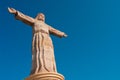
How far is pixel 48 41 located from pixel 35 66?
1.82 metres

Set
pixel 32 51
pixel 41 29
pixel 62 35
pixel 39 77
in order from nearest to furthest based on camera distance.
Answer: pixel 39 77, pixel 32 51, pixel 41 29, pixel 62 35

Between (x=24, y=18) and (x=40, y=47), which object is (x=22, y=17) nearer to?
(x=24, y=18)

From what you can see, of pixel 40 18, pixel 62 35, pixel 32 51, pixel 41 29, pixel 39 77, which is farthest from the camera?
pixel 62 35

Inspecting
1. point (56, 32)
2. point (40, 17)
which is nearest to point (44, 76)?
point (40, 17)

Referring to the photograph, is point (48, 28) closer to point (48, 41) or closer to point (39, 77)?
point (48, 41)

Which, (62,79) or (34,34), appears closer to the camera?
(62,79)

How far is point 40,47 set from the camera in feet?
40.8

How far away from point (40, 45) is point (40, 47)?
0.47 ft

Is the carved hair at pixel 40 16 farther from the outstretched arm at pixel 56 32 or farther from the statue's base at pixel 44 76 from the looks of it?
the statue's base at pixel 44 76

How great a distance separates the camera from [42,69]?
11531mm

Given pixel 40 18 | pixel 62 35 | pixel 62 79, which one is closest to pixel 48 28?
pixel 40 18

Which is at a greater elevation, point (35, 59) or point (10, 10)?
point (10, 10)

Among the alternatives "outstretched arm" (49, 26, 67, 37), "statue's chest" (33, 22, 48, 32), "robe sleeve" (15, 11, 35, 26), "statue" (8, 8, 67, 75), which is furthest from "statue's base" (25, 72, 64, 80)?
"outstretched arm" (49, 26, 67, 37)

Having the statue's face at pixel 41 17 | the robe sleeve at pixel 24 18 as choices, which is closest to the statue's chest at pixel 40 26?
the robe sleeve at pixel 24 18
